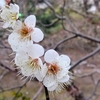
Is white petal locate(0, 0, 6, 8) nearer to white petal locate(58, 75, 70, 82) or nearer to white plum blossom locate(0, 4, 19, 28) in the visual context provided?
white plum blossom locate(0, 4, 19, 28)

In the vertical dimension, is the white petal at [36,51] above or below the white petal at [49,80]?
above

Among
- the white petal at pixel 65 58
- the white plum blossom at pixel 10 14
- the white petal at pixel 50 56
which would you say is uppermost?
the white plum blossom at pixel 10 14

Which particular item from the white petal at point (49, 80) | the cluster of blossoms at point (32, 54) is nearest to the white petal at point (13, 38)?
the cluster of blossoms at point (32, 54)

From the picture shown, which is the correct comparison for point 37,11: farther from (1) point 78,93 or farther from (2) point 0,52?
(1) point 78,93

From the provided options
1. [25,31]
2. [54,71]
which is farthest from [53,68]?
[25,31]

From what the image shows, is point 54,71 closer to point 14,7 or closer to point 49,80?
point 49,80

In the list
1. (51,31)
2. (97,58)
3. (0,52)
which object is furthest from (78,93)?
(51,31)

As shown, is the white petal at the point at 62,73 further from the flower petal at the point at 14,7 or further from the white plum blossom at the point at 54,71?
the flower petal at the point at 14,7

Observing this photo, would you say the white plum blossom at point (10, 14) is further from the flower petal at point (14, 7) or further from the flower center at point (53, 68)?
the flower center at point (53, 68)
